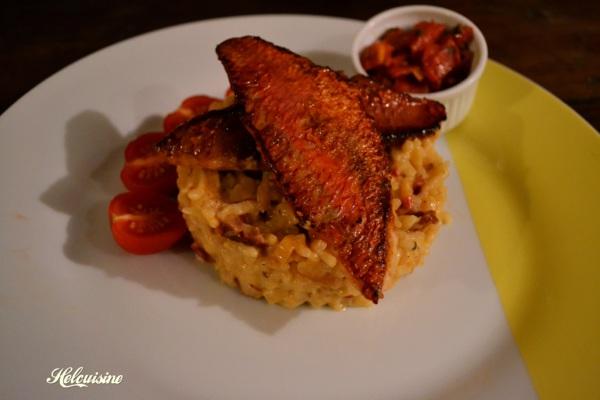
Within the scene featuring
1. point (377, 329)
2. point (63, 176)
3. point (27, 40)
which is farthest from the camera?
point (27, 40)

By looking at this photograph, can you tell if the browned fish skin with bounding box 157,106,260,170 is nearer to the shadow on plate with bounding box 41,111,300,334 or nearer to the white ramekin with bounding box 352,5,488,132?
the shadow on plate with bounding box 41,111,300,334

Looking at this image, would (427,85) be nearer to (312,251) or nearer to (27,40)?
(312,251)

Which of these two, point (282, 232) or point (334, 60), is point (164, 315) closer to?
point (282, 232)

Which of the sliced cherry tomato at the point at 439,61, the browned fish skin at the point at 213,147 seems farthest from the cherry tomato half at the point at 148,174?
the sliced cherry tomato at the point at 439,61

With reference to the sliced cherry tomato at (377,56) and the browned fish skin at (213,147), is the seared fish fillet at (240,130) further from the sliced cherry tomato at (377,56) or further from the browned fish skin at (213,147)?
the sliced cherry tomato at (377,56)

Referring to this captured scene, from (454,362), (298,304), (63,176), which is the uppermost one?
(63,176)

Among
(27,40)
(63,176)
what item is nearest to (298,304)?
(63,176)

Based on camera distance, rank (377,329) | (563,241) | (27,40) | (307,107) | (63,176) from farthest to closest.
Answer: (27,40) → (63,176) → (563,241) → (377,329) → (307,107)

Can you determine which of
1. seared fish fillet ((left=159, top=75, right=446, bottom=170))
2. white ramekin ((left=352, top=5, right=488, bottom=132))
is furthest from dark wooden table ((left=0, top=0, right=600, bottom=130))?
seared fish fillet ((left=159, top=75, right=446, bottom=170))

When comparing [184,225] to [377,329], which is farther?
[184,225]
